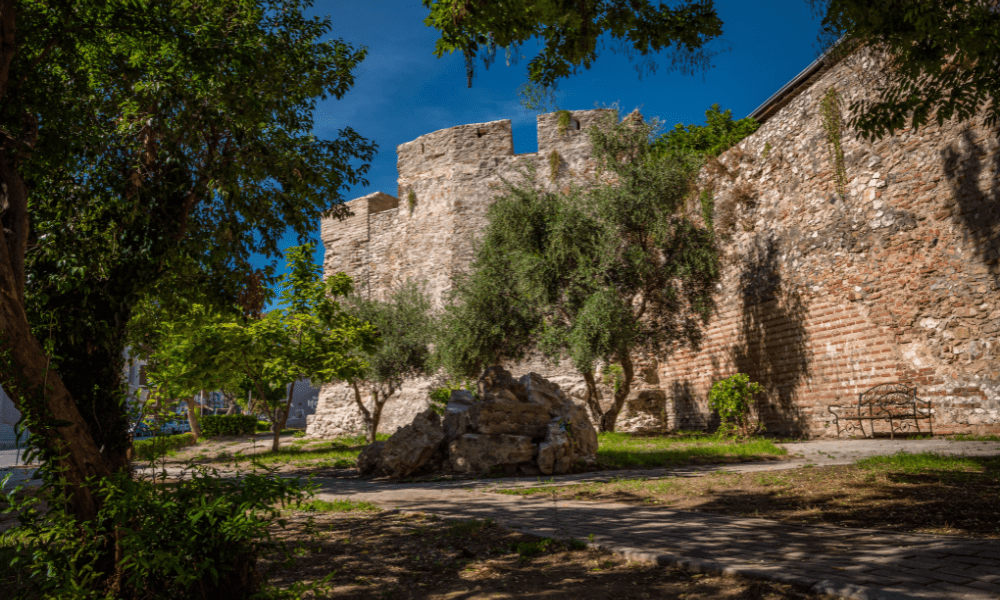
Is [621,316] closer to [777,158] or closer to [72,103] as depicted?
[777,158]

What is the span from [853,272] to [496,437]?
7136 mm

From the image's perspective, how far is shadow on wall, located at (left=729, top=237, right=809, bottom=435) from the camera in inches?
475

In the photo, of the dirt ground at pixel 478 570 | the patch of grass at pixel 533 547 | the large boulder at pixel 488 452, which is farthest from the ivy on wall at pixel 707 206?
the patch of grass at pixel 533 547

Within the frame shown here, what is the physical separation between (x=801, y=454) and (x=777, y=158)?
677cm

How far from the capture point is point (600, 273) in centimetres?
1294

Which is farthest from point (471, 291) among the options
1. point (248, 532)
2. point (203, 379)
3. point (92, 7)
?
point (248, 532)

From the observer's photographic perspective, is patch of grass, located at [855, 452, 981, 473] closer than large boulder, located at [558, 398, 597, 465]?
Yes

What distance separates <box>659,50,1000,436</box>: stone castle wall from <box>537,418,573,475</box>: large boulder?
581 cm

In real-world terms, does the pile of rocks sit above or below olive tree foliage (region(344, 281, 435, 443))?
below

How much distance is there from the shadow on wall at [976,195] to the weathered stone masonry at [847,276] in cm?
2

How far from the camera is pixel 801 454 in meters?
8.56

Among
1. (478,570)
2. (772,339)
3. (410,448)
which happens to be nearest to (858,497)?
(478,570)

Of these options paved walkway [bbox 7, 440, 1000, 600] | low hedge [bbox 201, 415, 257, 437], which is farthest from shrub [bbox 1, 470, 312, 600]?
low hedge [bbox 201, 415, 257, 437]

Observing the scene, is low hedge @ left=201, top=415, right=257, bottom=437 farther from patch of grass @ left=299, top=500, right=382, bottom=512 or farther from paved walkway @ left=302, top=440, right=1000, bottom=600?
paved walkway @ left=302, top=440, right=1000, bottom=600
